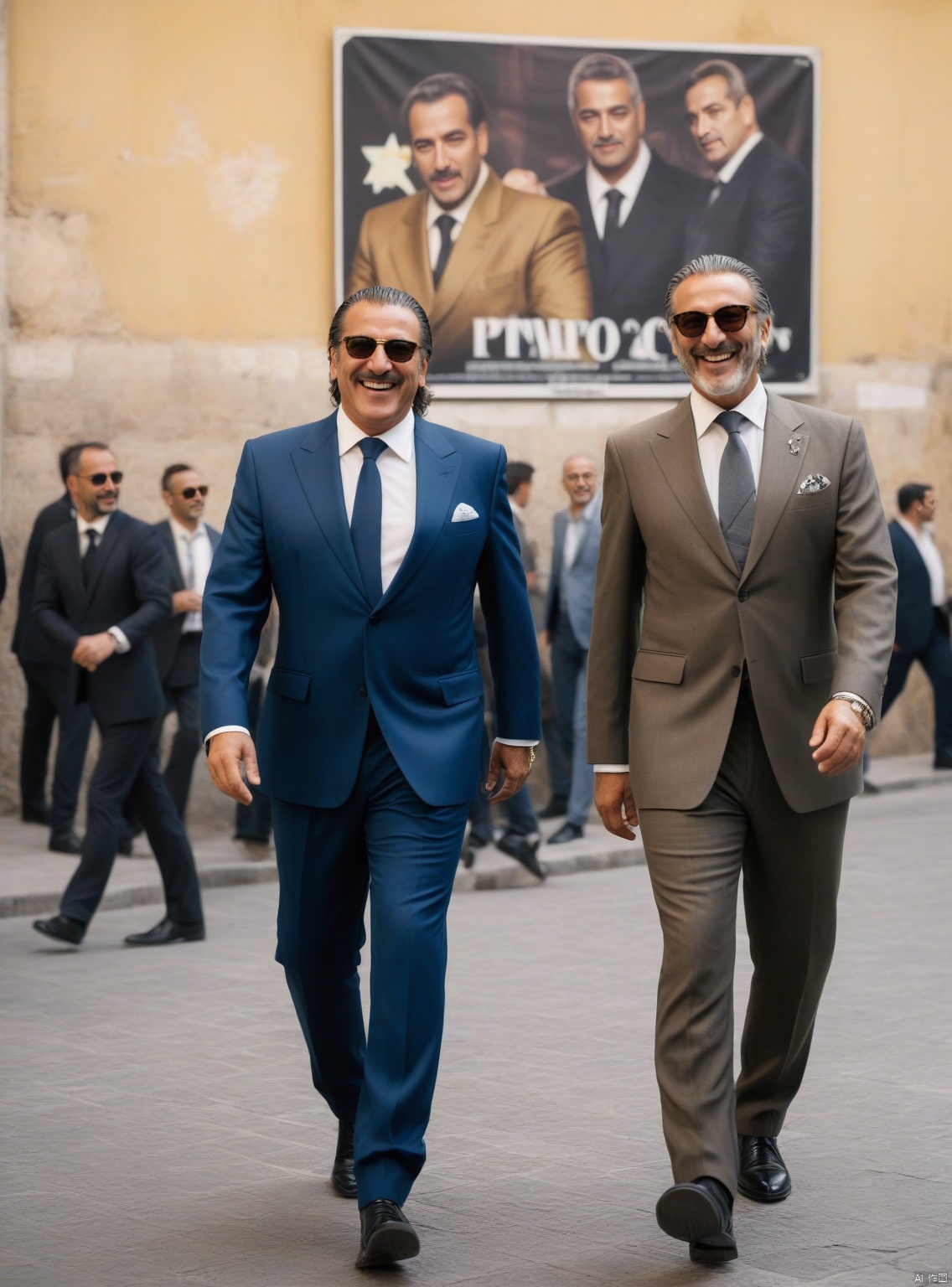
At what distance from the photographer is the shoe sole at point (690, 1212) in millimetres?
4273

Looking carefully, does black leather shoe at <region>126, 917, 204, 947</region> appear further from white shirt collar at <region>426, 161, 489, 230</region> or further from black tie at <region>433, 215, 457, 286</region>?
white shirt collar at <region>426, 161, 489, 230</region>

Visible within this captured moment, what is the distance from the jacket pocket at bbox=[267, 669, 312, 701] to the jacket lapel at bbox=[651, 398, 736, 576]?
0.93m

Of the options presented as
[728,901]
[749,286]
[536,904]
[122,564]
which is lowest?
[536,904]

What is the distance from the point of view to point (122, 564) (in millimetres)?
9078

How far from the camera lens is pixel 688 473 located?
468 cm

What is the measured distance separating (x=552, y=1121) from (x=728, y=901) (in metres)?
1.37

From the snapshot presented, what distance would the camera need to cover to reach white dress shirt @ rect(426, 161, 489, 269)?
13.6 metres

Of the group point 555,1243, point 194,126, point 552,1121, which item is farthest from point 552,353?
point 555,1243

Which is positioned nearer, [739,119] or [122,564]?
[122,564]

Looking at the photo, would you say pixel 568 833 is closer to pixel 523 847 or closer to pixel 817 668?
pixel 523 847

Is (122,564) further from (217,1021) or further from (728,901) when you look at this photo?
(728,901)

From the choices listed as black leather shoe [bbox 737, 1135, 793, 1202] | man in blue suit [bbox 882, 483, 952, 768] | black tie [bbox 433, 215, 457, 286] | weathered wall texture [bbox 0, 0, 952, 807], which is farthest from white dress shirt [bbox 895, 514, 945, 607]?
black leather shoe [bbox 737, 1135, 793, 1202]

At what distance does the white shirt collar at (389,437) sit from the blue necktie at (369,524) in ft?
0.14

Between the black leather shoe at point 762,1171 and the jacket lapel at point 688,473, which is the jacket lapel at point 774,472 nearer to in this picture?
the jacket lapel at point 688,473
